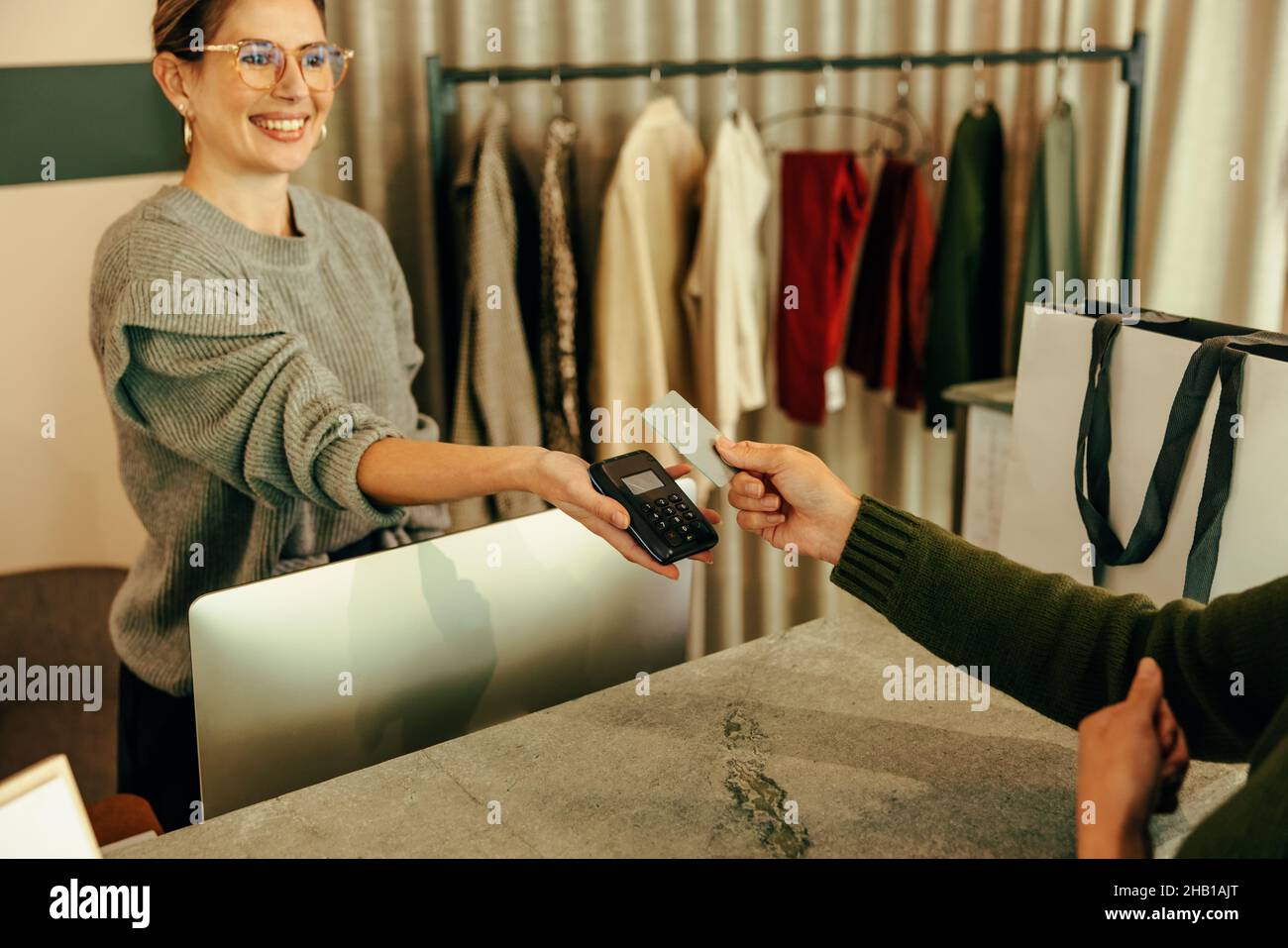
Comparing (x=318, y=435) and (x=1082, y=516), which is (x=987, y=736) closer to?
(x=1082, y=516)

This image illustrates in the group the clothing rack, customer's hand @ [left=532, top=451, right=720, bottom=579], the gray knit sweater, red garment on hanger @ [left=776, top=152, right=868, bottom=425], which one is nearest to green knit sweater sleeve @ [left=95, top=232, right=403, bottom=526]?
the gray knit sweater

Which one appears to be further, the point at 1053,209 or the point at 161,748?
the point at 1053,209

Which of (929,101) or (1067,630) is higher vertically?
(929,101)

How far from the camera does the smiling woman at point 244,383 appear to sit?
1.30 m

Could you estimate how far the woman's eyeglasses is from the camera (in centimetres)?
144

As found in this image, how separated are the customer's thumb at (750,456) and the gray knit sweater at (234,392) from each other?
415mm

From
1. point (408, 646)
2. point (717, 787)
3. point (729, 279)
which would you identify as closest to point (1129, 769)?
point (717, 787)

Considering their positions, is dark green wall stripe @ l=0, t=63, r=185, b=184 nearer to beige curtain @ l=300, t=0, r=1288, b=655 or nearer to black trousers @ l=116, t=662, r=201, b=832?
beige curtain @ l=300, t=0, r=1288, b=655

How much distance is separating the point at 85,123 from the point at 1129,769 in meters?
2.38

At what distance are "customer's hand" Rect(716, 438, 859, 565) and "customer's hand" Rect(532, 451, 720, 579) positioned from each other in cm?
7

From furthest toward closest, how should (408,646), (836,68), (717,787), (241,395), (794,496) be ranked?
1. (836,68)
2. (241,395)
3. (794,496)
4. (408,646)
5. (717,787)

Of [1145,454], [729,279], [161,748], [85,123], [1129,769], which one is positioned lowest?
[161,748]

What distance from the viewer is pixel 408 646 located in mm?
1091

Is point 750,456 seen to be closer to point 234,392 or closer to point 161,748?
point 234,392
